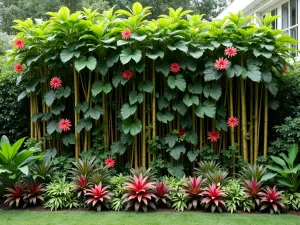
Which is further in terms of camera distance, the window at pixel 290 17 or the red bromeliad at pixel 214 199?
the window at pixel 290 17

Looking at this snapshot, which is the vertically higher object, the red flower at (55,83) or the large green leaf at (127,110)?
the red flower at (55,83)

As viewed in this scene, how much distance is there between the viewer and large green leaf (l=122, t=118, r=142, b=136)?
3817mm

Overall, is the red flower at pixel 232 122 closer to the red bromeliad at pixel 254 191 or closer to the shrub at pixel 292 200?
the red bromeliad at pixel 254 191

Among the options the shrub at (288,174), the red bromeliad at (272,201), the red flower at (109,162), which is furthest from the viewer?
the red flower at (109,162)

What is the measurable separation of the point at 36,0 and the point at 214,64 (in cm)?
1481

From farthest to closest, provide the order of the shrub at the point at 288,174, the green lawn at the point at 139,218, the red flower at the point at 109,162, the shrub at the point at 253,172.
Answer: the red flower at the point at 109,162 < the shrub at the point at 253,172 < the shrub at the point at 288,174 < the green lawn at the point at 139,218

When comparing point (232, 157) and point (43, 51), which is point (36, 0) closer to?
point (43, 51)

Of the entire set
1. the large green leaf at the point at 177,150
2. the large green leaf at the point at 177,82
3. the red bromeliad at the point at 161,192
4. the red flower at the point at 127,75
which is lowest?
the red bromeliad at the point at 161,192

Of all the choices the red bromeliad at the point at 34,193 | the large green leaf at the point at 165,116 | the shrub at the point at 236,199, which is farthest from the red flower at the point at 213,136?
the red bromeliad at the point at 34,193

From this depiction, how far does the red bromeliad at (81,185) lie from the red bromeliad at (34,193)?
1.27ft

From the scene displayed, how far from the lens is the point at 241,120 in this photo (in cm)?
405

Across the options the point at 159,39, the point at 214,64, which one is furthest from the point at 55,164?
the point at 214,64

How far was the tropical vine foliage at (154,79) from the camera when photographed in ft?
12.5

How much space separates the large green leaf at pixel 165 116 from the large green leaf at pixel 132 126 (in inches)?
9.6
